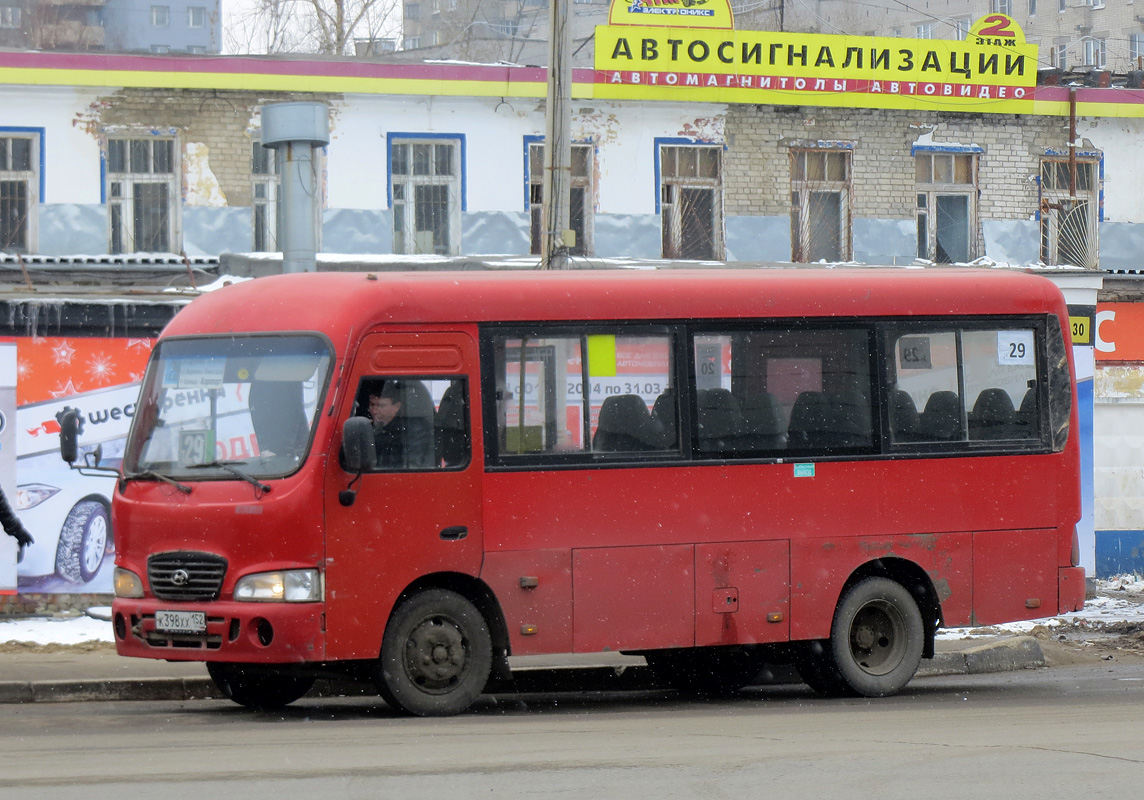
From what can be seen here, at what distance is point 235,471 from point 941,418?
499cm

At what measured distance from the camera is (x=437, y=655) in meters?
9.98

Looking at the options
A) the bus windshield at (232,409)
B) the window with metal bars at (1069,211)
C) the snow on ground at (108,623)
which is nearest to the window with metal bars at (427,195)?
the snow on ground at (108,623)

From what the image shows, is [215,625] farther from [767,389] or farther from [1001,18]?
[1001,18]

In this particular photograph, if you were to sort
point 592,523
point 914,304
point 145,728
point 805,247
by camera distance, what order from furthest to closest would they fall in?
point 805,247
point 914,304
point 592,523
point 145,728

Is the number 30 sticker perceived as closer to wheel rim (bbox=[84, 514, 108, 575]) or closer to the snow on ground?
the snow on ground

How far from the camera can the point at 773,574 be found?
10922 mm

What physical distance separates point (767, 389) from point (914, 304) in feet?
4.53

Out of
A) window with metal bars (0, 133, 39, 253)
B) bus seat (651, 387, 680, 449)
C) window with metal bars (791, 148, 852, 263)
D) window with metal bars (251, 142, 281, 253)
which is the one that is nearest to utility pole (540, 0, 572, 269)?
bus seat (651, 387, 680, 449)

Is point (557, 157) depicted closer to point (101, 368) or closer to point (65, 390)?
point (101, 368)

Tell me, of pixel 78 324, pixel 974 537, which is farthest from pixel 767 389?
pixel 78 324

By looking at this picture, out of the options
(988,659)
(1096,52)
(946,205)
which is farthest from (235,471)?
(1096,52)

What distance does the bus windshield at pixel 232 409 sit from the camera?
9.68 m

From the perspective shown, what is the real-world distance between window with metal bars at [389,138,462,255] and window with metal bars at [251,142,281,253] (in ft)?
5.51

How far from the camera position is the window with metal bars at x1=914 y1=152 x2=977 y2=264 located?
24781mm
